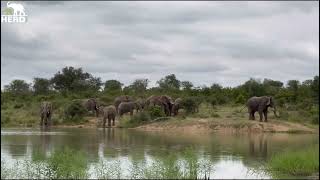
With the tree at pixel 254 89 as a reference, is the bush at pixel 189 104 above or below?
below

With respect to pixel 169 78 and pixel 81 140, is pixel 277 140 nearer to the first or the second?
pixel 81 140

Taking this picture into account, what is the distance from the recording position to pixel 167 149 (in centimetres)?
2388

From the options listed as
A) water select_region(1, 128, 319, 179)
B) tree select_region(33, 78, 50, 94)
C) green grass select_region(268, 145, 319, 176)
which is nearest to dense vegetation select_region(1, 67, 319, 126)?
tree select_region(33, 78, 50, 94)

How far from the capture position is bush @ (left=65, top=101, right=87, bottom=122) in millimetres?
40188

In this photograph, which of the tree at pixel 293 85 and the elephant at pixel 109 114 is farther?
the tree at pixel 293 85

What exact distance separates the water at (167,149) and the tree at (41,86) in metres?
32.6

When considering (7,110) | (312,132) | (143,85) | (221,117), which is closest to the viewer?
(312,132)

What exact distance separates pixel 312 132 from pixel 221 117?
18.8 ft

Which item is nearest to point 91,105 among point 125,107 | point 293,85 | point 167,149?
point 125,107

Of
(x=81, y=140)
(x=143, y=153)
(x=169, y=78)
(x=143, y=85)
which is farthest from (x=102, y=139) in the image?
(x=169, y=78)

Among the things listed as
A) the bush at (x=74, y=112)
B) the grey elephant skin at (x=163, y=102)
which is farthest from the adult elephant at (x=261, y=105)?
the bush at (x=74, y=112)

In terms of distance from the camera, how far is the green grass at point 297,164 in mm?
17234

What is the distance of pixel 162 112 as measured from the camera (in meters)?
39.8

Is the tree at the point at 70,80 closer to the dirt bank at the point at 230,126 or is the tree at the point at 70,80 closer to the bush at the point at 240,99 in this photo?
the bush at the point at 240,99
